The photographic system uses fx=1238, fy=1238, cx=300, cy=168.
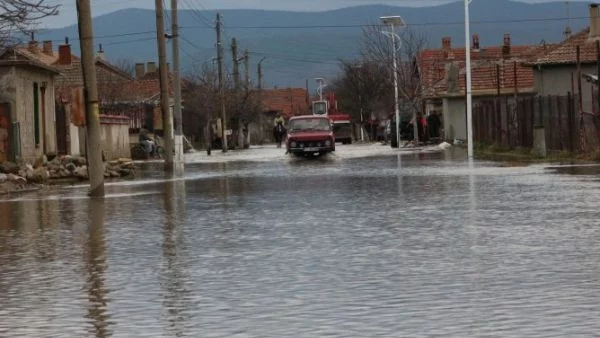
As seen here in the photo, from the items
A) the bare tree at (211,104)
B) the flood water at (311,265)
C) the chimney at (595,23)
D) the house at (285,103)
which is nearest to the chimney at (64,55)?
the bare tree at (211,104)

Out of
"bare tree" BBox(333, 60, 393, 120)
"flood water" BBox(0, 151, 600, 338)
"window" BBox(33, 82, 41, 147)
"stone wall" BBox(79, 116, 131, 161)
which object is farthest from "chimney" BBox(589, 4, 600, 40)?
"bare tree" BBox(333, 60, 393, 120)

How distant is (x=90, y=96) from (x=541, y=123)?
19.1m

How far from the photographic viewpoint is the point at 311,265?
1213 centimetres

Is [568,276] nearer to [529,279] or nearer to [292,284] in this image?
[529,279]

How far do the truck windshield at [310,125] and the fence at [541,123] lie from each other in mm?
6770

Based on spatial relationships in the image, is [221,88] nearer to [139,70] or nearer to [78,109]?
[78,109]

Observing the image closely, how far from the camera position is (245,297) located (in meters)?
10.2

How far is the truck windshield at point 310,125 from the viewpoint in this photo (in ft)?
171

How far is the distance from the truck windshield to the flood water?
29.0 meters

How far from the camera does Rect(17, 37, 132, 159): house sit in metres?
34.2

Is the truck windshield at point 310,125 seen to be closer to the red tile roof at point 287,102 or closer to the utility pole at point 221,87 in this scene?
the utility pole at point 221,87

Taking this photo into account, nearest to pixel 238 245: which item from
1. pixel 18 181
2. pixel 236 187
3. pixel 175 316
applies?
pixel 175 316

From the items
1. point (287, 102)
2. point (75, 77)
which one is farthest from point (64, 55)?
point (287, 102)

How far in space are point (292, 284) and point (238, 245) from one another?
3484mm
